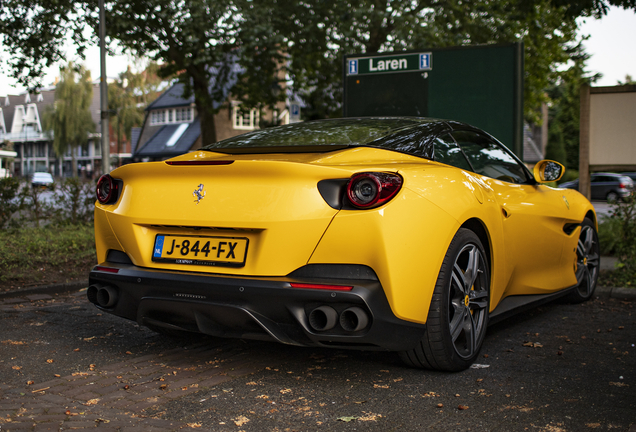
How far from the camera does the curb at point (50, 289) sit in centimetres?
609

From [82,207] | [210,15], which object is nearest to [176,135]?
[210,15]

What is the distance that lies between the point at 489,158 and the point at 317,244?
2033 mm

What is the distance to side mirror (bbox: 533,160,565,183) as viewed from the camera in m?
4.92

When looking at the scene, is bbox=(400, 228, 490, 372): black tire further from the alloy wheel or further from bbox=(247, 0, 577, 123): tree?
bbox=(247, 0, 577, 123): tree

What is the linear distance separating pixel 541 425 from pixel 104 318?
3463mm

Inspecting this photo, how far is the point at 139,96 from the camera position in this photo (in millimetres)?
63906

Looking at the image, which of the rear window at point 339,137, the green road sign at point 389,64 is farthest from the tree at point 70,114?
the rear window at point 339,137

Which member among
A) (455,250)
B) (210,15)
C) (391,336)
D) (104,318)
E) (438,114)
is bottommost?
(104,318)

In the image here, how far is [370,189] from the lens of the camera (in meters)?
3.15

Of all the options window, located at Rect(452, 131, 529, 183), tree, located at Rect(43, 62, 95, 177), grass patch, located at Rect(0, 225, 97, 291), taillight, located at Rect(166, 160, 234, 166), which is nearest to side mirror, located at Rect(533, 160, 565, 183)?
window, located at Rect(452, 131, 529, 183)

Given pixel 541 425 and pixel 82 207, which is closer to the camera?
pixel 541 425

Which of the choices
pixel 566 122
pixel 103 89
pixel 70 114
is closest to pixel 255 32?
pixel 103 89

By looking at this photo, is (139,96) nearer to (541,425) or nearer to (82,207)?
(82,207)

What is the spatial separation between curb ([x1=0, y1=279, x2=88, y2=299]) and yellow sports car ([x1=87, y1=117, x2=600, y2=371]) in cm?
279
